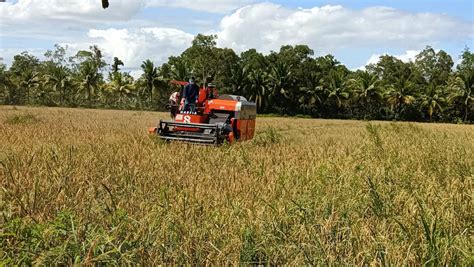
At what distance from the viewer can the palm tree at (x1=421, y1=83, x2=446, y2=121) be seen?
5188cm

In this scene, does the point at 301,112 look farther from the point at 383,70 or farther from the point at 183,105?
the point at 183,105

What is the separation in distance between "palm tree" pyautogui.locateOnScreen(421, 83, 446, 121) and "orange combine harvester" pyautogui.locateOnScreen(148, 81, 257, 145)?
45.0m

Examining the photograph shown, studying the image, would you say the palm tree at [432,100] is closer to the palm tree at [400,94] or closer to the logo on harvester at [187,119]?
the palm tree at [400,94]

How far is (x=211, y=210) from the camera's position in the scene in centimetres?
424

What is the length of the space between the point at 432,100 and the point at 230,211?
173ft

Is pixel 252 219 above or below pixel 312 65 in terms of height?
below

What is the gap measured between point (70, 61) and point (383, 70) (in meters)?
45.0

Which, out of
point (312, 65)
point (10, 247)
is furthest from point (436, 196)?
point (312, 65)

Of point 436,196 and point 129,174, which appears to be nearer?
point 436,196

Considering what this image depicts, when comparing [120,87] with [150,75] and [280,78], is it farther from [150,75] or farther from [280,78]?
[280,78]

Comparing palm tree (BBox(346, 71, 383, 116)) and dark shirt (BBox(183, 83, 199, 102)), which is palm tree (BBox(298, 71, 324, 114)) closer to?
palm tree (BBox(346, 71, 383, 116))

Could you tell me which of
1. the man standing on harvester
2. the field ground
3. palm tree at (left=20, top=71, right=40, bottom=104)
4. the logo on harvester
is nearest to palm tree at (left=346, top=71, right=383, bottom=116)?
palm tree at (left=20, top=71, right=40, bottom=104)

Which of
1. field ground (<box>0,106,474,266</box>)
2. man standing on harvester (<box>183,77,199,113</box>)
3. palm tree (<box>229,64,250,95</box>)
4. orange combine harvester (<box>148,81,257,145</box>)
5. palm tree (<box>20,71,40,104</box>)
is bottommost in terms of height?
field ground (<box>0,106,474,266</box>)

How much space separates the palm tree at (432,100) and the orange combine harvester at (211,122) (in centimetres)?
4503
